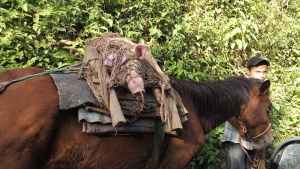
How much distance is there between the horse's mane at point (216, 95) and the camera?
3064 mm

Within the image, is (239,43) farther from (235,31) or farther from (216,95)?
(216,95)

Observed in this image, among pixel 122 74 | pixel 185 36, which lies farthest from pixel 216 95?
pixel 185 36

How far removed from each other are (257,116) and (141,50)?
1681 mm

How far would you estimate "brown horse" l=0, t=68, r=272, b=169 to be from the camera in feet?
6.90

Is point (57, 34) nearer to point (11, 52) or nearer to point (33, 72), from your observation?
point (11, 52)

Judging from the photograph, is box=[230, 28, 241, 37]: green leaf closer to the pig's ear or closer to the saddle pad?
the pig's ear

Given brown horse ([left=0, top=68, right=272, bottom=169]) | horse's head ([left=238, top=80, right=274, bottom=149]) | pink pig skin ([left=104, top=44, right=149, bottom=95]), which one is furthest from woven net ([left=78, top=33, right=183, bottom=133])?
horse's head ([left=238, top=80, right=274, bottom=149])

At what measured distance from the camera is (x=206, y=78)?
5.32 metres

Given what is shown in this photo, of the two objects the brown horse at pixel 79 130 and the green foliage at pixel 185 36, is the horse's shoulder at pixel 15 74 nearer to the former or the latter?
the brown horse at pixel 79 130

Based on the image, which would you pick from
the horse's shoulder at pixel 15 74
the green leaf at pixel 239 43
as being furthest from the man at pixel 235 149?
the green leaf at pixel 239 43

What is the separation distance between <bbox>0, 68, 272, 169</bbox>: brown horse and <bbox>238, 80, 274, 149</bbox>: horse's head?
0.04 feet

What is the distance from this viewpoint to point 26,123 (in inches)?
82.8

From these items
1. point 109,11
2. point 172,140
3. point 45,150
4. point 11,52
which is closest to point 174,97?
point 172,140

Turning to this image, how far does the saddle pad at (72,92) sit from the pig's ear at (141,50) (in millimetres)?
519
